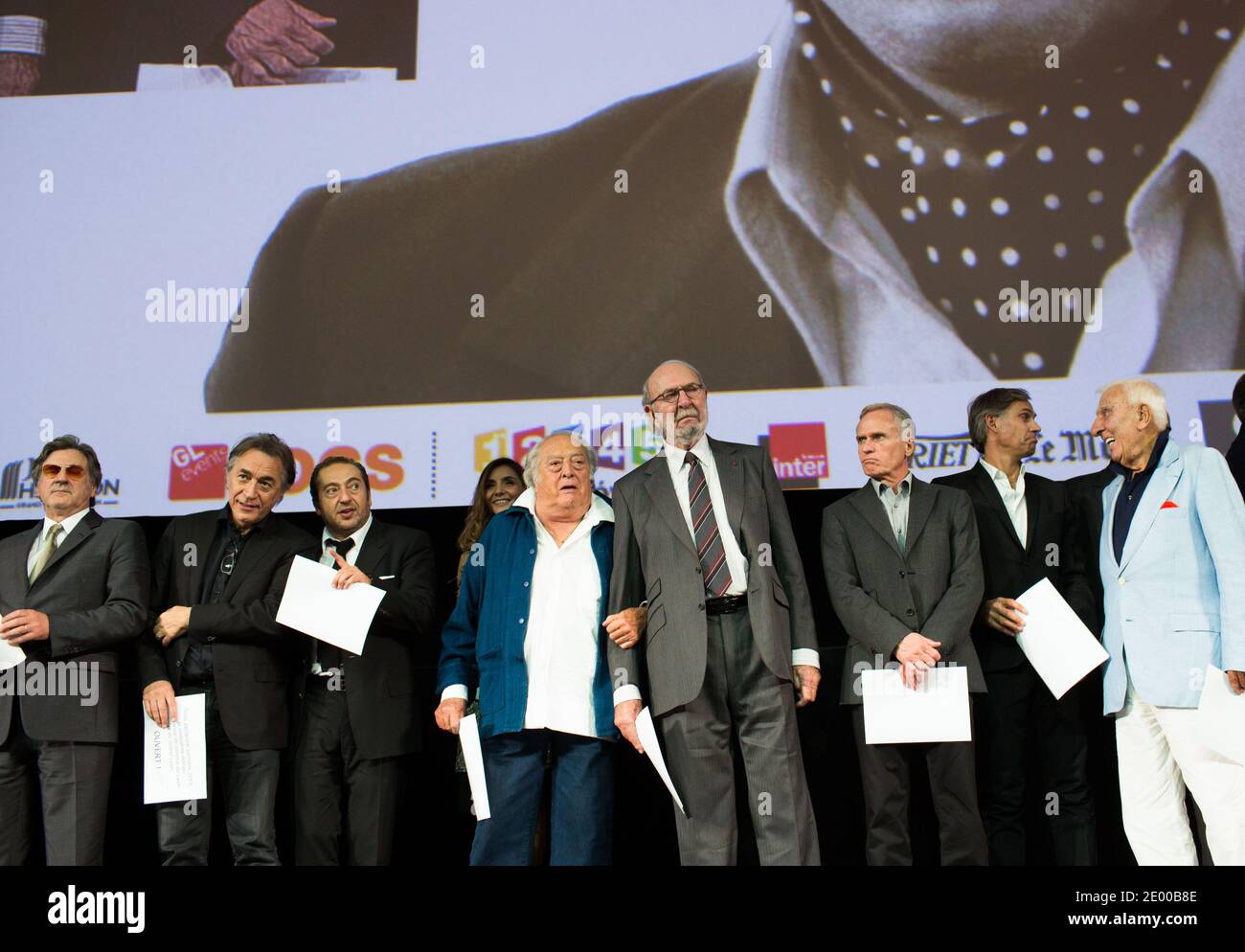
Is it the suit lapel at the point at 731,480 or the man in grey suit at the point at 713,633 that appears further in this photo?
the suit lapel at the point at 731,480

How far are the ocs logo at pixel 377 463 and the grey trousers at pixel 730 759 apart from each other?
1.68 m

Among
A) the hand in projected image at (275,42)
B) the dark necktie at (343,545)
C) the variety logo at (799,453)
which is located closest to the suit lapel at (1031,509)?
the variety logo at (799,453)

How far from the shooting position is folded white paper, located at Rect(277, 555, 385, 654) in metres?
3.55

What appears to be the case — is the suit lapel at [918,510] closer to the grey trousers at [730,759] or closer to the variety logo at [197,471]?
the grey trousers at [730,759]

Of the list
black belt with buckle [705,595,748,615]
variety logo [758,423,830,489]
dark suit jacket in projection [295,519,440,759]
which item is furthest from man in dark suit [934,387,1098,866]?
dark suit jacket in projection [295,519,440,759]

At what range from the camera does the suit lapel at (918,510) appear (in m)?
3.71

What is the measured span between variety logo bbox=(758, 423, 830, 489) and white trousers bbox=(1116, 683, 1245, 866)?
4.52ft

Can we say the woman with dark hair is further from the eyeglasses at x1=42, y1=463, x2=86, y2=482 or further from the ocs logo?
the eyeglasses at x1=42, y1=463, x2=86, y2=482

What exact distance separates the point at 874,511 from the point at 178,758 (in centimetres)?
218

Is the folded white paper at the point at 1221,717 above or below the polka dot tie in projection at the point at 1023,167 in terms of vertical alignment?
below

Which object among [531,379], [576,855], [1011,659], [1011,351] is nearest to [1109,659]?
[1011,659]

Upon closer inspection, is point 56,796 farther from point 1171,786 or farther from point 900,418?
point 1171,786

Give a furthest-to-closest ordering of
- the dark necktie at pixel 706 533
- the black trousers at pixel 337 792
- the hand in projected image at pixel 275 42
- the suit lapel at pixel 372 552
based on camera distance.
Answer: the hand in projected image at pixel 275 42 → the suit lapel at pixel 372 552 → the black trousers at pixel 337 792 → the dark necktie at pixel 706 533

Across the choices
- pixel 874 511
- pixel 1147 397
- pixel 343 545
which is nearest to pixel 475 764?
pixel 343 545
